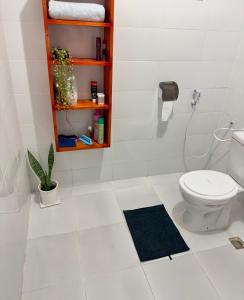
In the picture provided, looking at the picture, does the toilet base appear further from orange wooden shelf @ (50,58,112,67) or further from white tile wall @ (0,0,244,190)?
orange wooden shelf @ (50,58,112,67)

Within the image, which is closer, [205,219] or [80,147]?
[205,219]

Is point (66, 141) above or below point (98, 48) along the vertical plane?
below

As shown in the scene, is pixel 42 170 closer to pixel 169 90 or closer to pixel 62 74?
pixel 62 74

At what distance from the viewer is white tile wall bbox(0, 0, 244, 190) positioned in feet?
5.43

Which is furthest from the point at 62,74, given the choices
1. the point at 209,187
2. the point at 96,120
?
the point at 209,187

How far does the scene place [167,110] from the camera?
2.02 metres

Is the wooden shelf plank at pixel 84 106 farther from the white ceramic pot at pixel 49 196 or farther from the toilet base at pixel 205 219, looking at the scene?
the toilet base at pixel 205 219

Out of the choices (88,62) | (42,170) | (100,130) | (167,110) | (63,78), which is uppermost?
(88,62)

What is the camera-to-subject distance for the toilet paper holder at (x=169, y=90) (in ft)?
6.35

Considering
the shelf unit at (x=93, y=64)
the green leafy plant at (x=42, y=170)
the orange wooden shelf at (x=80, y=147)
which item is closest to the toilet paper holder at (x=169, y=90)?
the shelf unit at (x=93, y=64)

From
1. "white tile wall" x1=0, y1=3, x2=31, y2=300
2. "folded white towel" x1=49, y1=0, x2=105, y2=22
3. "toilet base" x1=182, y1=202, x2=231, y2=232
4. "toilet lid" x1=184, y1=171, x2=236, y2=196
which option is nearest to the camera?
"white tile wall" x1=0, y1=3, x2=31, y2=300

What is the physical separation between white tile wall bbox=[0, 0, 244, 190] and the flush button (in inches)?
30.2

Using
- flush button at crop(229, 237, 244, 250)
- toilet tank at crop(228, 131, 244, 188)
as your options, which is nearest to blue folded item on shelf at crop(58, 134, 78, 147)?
toilet tank at crop(228, 131, 244, 188)

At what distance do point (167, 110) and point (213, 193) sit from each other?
763 mm
